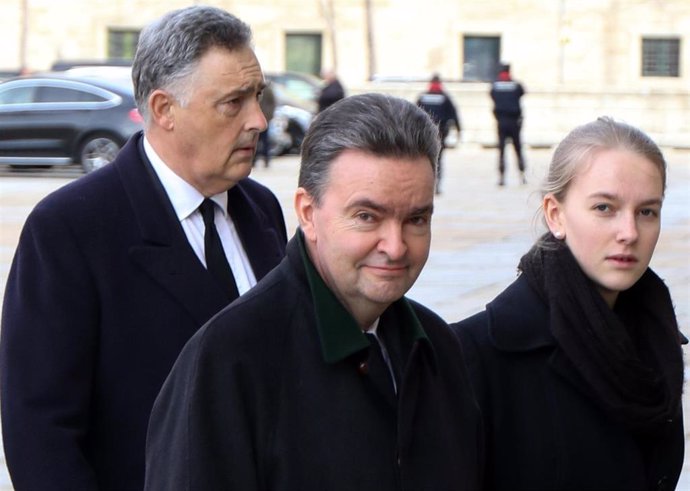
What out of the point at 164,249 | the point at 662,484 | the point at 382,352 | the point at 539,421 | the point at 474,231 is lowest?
the point at 474,231

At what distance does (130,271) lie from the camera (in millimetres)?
3326

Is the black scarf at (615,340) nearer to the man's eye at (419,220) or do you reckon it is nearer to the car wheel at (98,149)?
the man's eye at (419,220)

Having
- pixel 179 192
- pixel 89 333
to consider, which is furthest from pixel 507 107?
pixel 89 333

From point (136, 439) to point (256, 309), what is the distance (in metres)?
0.92

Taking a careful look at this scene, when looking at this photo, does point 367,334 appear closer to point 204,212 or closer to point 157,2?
point 204,212

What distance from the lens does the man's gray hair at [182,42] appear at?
11.0 ft

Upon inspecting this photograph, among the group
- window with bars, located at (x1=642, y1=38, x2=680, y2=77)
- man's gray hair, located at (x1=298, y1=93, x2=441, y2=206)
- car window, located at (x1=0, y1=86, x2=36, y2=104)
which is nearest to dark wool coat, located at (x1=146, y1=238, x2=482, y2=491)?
man's gray hair, located at (x1=298, y1=93, x2=441, y2=206)

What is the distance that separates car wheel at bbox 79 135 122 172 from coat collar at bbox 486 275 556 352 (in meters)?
18.1

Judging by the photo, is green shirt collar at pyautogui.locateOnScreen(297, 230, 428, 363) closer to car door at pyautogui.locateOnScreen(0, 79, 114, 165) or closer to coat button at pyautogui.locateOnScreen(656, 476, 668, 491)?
coat button at pyautogui.locateOnScreen(656, 476, 668, 491)

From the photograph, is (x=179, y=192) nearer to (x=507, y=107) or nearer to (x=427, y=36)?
(x=507, y=107)

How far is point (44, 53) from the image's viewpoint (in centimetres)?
4559

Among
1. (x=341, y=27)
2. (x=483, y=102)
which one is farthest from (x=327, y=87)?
(x=341, y=27)

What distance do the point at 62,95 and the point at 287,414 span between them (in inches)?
778

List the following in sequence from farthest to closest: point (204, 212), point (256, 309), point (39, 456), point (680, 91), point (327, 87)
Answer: point (680, 91)
point (327, 87)
point (204, 212)
point (39, 456)
point (256, 309)
